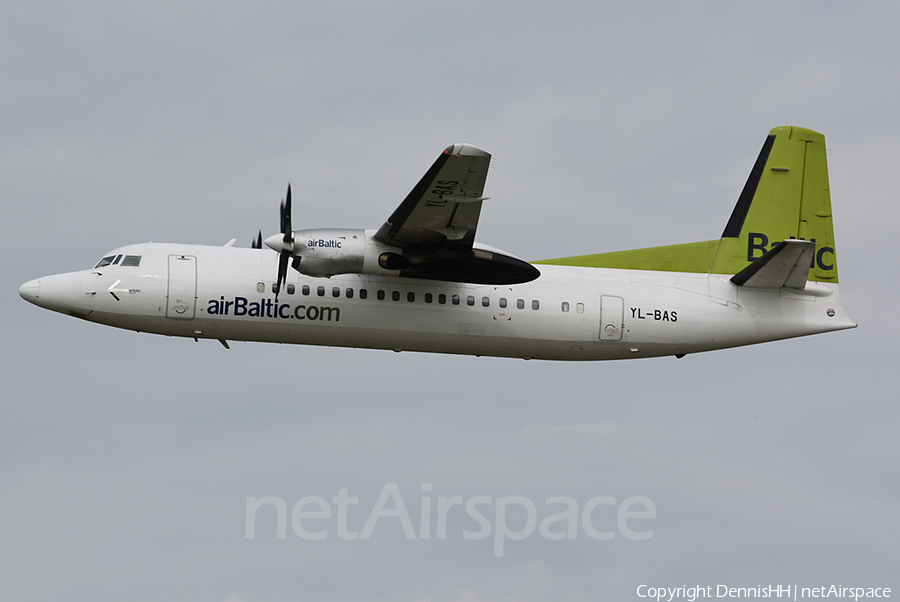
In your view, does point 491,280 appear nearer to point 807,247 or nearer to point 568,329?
point 568,329

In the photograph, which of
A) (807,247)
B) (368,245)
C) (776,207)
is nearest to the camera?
(368,245)

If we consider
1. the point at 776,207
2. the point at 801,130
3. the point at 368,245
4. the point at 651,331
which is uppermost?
the point at 801,130

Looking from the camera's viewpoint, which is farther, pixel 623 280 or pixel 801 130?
pixel 801 130

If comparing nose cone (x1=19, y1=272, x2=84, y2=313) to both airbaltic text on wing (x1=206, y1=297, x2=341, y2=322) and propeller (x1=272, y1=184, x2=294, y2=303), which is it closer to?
airbaltic text on wing (x1=206, y1=297, x2=341, y2=322)

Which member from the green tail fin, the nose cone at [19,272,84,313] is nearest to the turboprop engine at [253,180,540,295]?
the nose cone at [19,272,84,313]

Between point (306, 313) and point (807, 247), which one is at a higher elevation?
point (807, 247)

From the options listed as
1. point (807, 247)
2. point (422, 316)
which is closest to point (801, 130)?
point (807, 247)

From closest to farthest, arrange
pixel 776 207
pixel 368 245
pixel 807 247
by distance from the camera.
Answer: pixel 368 245, pixel 807 247, pixel 776 207

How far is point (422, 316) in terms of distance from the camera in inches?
880

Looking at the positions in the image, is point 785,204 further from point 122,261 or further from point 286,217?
point 122,261

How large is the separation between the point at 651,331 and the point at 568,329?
6.18ft

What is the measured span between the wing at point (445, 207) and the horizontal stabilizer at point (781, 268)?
6725 mm

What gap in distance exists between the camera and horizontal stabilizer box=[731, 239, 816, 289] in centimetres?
2305

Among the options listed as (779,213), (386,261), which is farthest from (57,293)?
(779,213)
